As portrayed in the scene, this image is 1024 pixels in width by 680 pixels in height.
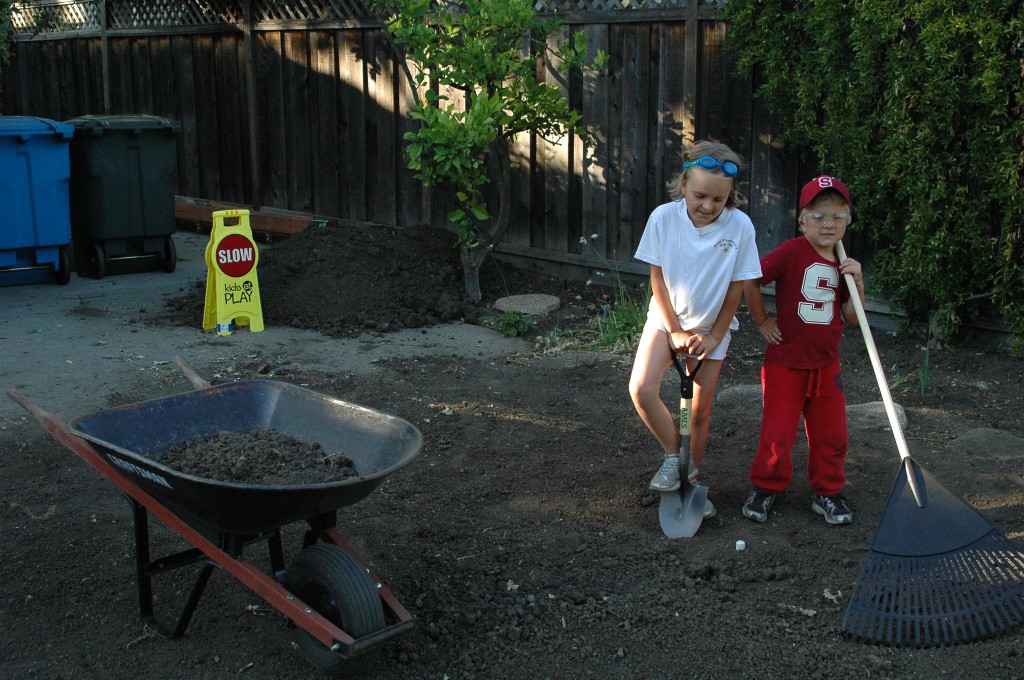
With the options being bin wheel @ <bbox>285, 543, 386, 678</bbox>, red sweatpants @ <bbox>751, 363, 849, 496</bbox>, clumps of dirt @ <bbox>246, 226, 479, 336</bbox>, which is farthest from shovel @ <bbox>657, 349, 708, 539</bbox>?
clumps of dirt @ <bbox>246, 226, 479, 336</bbox>

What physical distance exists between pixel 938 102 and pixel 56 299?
660 centimetres

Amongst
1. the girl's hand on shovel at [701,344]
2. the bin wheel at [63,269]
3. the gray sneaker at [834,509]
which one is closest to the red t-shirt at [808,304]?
the girl's hand on shovel at [701,344]

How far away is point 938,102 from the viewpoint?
19.7 feet

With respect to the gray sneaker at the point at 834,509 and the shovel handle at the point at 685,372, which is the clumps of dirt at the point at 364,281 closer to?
the shovel handle at the point at 685,372

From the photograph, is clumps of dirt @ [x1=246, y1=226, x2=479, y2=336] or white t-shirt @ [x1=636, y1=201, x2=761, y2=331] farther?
clumps of dirt @ [x1=246, y1=226, x2=479, y2=336]

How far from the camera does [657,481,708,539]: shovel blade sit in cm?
413

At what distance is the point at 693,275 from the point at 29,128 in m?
6.28

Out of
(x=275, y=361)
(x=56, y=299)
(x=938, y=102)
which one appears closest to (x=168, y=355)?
(x=275, y=361)

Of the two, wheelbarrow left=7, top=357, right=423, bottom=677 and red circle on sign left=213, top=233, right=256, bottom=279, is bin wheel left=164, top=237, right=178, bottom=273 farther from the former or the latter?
wheelbarrow left=7, top=357, right=423, bottom=677

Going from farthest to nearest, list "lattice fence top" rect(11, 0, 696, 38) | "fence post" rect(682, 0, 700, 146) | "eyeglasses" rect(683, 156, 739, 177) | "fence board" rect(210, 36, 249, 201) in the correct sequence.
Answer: "fence board" rect(210, 36, 249, 201) → "lattice fence top" rect(11, 0, 696, 38) → "fence post" rect(682, 0, 700, 146) → "eyeglasses" rect(683, 156, 739, 177)

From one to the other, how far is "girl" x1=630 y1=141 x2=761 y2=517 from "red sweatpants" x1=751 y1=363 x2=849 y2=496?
263mm

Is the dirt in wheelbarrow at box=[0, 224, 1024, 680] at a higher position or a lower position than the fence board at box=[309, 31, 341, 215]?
lower

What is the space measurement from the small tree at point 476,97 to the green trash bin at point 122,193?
2.60 metres

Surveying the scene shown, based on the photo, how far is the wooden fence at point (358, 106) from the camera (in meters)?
7.58
